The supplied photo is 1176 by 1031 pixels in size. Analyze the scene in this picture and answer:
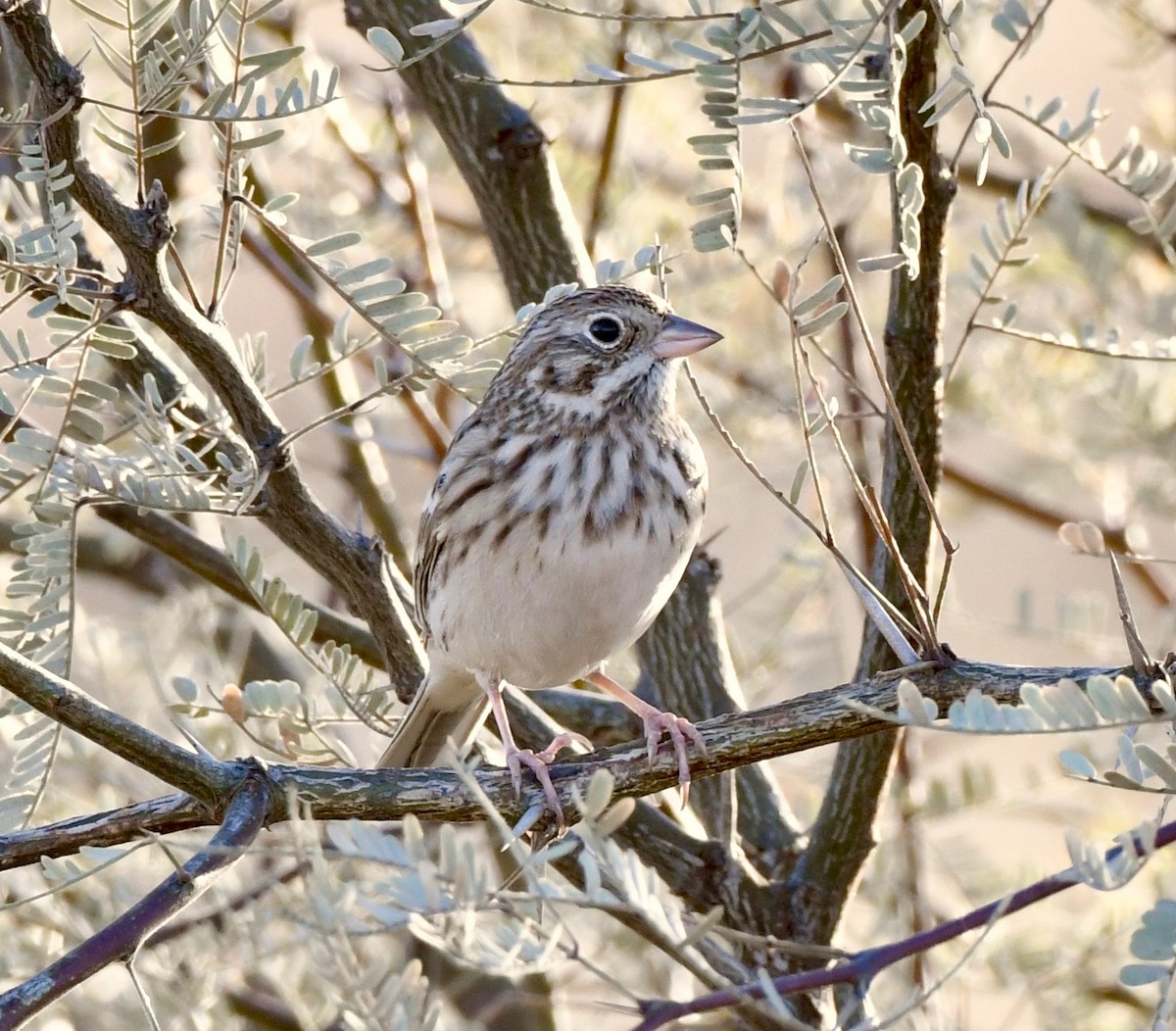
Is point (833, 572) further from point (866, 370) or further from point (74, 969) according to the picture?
point (74, 969)

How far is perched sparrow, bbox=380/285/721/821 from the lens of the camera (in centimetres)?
366

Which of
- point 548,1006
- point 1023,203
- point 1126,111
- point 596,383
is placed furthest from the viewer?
point 1126,111

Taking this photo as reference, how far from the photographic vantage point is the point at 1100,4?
5352mm

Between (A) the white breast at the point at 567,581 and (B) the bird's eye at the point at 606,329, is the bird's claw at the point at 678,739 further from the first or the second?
(B) the bird's eye at the point at 606,329

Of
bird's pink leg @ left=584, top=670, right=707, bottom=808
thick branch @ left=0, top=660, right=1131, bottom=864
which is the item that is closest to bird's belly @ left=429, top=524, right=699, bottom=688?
bird's pink leg @ left=584, top=670, right=707, bottom=808

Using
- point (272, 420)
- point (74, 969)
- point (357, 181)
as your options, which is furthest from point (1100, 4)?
point (74, 969)

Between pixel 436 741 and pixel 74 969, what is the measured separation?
1904mm

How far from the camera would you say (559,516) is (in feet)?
12.1

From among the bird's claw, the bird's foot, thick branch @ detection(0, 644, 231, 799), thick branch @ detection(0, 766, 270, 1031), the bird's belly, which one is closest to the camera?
thick branch @ detection(0, 766, 270, 1031)

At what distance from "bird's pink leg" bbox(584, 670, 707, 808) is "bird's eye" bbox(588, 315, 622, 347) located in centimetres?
81

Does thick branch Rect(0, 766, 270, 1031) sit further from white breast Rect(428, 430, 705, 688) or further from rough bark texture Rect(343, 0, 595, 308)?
rough bark texture Rect(343, 0, 595, 308)

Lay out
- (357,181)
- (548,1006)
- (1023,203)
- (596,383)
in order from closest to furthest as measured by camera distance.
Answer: (1023,203) → (596,383) → (548,1006) → (357,181)

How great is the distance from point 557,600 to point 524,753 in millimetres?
597

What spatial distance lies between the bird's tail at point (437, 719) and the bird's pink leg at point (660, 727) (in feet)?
1.03
